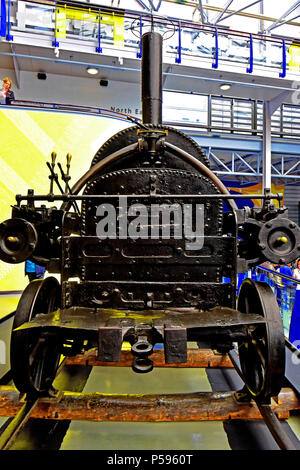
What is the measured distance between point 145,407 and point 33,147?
6.73 metres

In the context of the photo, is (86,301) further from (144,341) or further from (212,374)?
(212,374)

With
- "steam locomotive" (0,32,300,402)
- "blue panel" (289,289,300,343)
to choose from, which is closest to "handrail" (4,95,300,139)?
"blue panel" (289,289,300,343)

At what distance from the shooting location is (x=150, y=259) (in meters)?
2.40

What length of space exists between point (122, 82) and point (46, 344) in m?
12.4

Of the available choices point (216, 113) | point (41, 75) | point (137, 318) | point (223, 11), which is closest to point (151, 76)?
point (137, 318)

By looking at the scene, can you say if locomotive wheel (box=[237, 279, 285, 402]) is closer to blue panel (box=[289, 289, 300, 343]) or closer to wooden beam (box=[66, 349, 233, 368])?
wooden beam (box=[66, 349, 233, 368])

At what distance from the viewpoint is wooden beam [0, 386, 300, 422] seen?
7.06ft

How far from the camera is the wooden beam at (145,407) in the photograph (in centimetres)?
215

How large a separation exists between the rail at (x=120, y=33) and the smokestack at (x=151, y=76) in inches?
297

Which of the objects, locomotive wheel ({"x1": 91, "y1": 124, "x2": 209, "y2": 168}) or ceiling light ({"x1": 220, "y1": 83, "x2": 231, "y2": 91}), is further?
ceiling light ({"x1": 220, "y1": 83, "x2": 231, "y2": 91})

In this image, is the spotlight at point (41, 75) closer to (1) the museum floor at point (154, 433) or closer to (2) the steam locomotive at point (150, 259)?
(2) the steam locomotive at point (150, 259)

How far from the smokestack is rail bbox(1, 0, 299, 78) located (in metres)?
7.53

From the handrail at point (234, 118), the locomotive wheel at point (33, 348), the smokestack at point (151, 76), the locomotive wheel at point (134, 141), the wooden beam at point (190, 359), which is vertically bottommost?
the wooden beam at point (190, 359)

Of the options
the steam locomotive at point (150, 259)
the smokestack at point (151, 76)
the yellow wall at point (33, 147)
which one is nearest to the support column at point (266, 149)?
the yellow wall at point (33, 147)
